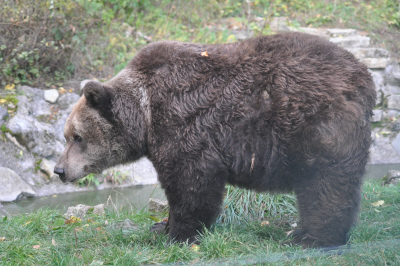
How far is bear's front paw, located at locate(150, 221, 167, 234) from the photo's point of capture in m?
4.96

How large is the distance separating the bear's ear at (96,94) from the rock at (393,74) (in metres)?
9.64

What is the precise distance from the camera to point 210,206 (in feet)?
14.4

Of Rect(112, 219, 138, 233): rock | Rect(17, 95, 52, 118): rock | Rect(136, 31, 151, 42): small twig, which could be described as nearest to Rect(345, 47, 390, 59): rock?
Rect(136, 31, 151, 42): small twig

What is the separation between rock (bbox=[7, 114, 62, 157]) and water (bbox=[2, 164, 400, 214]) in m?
1.30

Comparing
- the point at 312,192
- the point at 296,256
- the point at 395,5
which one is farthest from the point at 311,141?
the point at 395,5

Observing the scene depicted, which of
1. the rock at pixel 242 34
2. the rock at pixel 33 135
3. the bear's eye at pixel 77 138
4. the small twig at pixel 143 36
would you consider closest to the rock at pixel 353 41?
the rock at pixel 242 34

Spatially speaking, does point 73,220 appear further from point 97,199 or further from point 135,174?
point 135,174

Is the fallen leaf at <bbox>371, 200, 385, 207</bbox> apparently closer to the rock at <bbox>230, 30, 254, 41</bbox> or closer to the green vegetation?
the green vegetation

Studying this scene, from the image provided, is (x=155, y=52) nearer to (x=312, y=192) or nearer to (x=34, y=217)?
(x=312, y=192)

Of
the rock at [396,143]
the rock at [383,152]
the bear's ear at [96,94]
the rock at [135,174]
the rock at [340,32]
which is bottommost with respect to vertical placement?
the rock at [135,174]

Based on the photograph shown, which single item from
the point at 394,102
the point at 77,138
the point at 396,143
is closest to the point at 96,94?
the point at 77,138

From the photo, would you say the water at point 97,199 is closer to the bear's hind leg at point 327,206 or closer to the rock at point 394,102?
the rock at point 394,102

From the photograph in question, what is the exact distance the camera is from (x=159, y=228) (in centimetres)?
507

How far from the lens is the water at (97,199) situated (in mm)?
7145
